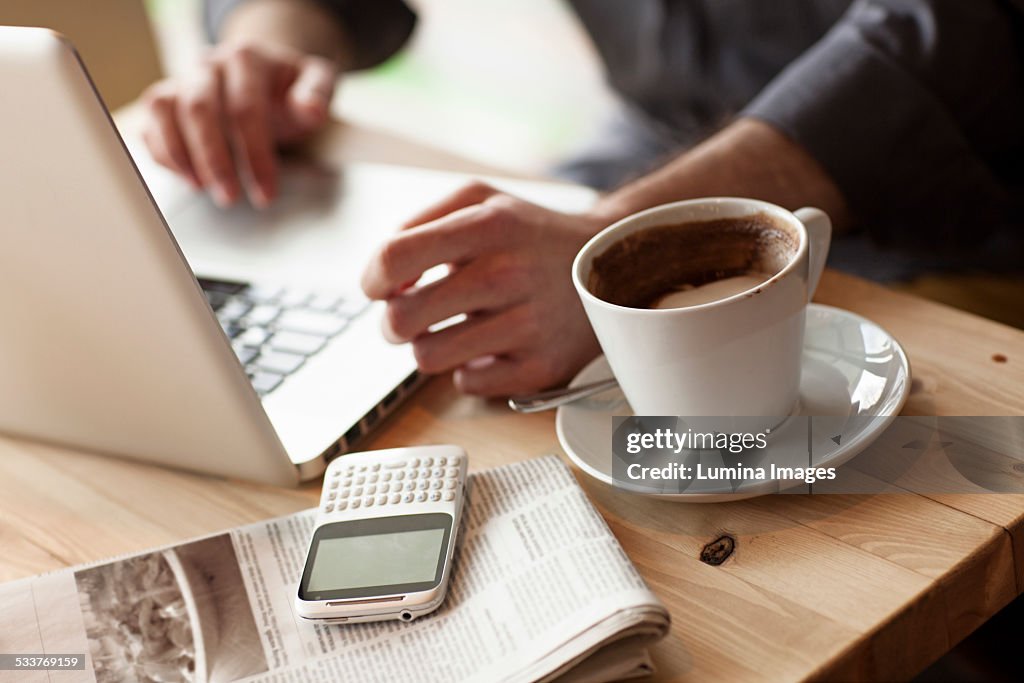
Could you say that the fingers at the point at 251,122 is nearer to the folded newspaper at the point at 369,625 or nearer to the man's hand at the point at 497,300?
the man's hand at the point at 497,300

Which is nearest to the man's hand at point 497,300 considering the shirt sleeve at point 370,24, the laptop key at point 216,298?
the laptop key at point 216,298

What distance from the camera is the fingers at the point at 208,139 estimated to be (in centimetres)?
98

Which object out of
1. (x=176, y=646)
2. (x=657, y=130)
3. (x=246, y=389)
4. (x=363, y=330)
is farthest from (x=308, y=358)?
(x=657, y=130)

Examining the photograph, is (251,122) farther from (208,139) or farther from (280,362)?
(280,362)

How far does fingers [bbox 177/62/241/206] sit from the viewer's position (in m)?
0.98

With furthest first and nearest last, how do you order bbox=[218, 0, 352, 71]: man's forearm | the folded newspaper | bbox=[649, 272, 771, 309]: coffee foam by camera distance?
bbox=[218, 0, 352, 71]: man's forearm < bbox=[649, 272, 771, 309]: coffee foam < the folded newspaper

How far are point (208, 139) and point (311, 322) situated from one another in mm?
330

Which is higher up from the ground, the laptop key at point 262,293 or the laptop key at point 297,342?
the laptop key at point 297,342

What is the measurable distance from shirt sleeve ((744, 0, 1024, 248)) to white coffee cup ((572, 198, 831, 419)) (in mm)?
255

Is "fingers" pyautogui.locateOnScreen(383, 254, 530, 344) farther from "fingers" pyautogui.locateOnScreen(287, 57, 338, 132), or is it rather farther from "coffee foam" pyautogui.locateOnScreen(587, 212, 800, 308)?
"fingers" pyautogui.locateOnScreen(287, 57, 338, 132)

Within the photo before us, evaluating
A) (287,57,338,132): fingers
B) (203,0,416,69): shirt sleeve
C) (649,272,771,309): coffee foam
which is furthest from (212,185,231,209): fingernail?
(649,272,771,309): coffee foam

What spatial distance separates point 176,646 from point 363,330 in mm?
299

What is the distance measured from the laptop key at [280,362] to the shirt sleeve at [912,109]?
1.37 ft

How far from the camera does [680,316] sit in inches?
19.3
